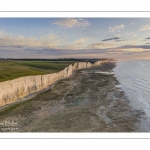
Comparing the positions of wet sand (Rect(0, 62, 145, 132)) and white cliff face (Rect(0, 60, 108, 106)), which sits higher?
white cliff face (Rect(0, 60, 108, 106))

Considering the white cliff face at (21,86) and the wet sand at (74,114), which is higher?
the white cliff face at (21,86)

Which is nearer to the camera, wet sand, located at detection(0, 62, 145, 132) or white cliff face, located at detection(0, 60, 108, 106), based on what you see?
wet sand, located at detection(0, 62, 145, 132)

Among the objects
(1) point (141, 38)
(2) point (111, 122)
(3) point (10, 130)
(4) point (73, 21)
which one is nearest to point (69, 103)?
(2) point (111, 122)

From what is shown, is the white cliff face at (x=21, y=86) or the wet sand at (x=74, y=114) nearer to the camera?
the wet sand at (x=74, y=114)

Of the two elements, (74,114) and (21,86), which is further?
(21,86)

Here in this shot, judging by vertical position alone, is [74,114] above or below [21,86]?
below
